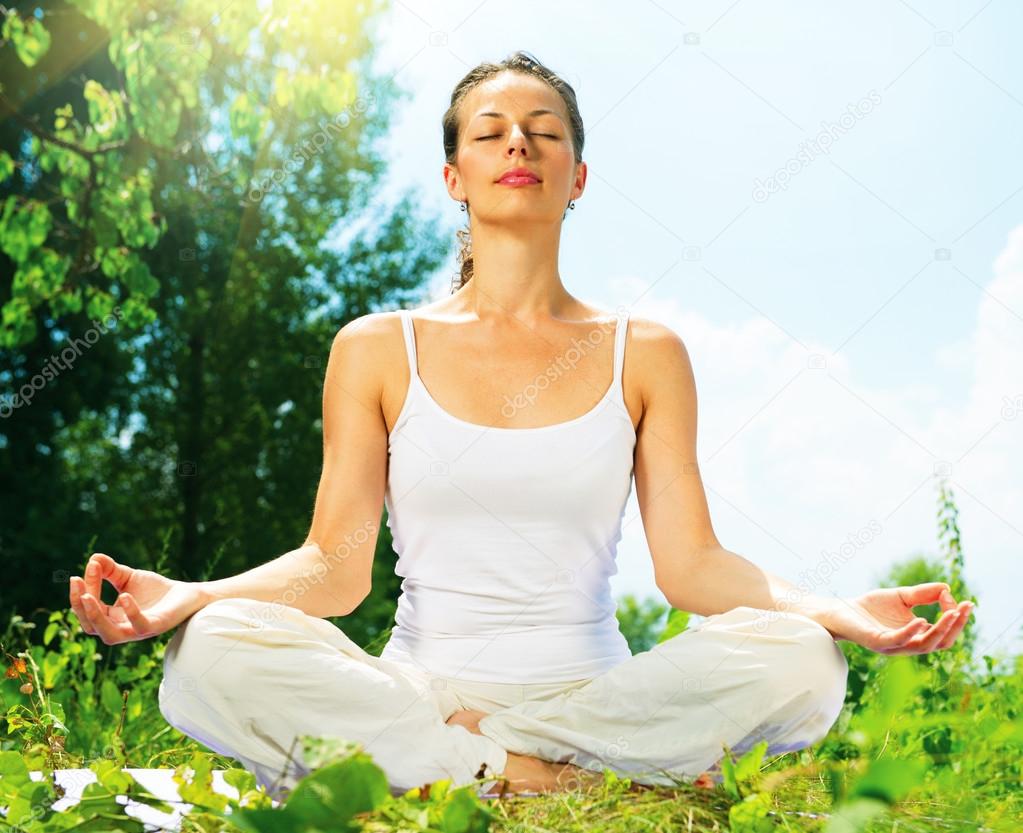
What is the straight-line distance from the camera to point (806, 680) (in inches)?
99.6

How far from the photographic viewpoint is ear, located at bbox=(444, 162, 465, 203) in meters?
3.46

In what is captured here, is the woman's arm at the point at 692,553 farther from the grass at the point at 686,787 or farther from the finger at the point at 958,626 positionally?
the grass at the point at 686,787

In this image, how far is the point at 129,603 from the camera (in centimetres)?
235

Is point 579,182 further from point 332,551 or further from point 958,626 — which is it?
point 958,626

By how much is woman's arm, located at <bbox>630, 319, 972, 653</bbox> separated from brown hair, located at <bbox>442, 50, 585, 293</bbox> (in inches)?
26.7

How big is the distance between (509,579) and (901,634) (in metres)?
1.03

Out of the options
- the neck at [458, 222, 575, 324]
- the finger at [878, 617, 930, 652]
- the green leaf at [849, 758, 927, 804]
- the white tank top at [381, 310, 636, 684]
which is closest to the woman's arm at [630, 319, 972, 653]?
the finger at [878, 617, 930, 652]

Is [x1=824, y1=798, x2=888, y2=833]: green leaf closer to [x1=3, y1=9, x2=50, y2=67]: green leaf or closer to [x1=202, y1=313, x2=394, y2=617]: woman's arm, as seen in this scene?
[x1=202, y1=313, x2=394, y2=617]: woman's arm

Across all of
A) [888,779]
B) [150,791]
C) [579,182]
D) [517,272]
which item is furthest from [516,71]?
[888,779]

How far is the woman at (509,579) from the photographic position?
2480mm

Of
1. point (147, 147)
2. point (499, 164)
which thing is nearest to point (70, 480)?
point (147, 147)

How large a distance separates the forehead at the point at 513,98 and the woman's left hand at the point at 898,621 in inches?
65.9

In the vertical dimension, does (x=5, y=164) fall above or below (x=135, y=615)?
above

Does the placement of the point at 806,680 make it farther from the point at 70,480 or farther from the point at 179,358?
the point at 179,358
